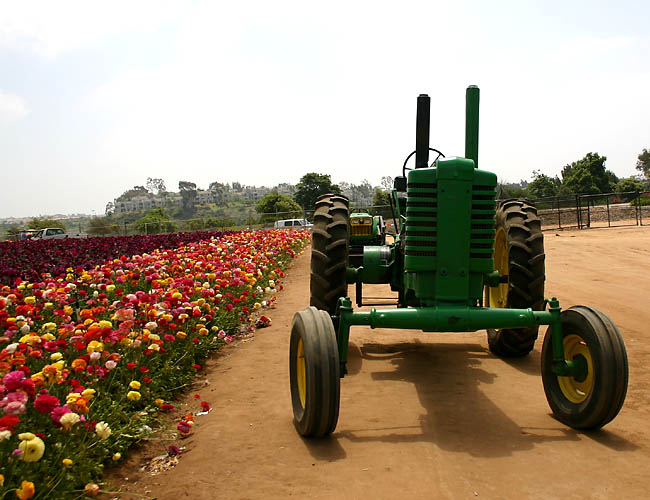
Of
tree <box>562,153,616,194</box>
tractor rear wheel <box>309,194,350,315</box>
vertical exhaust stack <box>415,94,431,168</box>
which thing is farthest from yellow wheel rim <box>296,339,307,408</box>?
tree <box>562,153,616,194</box>

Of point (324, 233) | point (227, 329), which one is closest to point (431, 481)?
point (324, 233)

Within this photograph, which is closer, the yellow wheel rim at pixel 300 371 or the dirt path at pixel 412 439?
the dirt path at pixel 412 439

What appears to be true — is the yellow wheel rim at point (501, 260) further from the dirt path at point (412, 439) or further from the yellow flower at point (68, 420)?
the yellow flower at point (68, 420)

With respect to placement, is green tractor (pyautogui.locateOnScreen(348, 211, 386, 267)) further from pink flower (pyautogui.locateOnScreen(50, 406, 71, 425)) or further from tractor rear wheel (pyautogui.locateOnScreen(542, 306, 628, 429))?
pink flower (pyautogui.locateOnScreen(50, 406, 71, 425))

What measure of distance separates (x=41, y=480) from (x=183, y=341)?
2.57 meters

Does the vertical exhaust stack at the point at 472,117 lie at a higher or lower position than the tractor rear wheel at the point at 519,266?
higher

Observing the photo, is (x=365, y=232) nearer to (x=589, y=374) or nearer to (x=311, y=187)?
(x=589, y=374)

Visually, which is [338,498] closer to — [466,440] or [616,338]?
[466,440]

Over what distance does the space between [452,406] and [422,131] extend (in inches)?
111

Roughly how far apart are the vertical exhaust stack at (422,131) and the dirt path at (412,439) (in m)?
2.12

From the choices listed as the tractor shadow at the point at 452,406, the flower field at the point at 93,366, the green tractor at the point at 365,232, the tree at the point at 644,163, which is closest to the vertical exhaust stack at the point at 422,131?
the tractor shadow at the point at 452,406

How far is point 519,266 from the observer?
5.19 m

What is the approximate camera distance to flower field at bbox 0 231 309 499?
2645 mm

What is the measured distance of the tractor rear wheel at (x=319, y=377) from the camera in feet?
11.3
